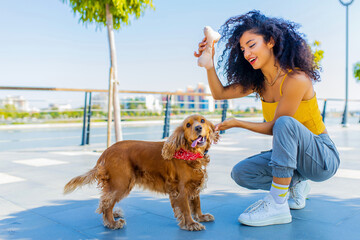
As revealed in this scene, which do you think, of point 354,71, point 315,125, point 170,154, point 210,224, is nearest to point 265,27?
point 315,125

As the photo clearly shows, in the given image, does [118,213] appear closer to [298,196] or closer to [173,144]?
[173,144]

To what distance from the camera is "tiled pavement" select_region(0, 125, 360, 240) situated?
1733 mm

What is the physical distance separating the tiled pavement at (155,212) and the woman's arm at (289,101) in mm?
583

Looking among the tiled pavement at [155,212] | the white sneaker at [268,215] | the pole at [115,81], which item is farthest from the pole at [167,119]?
the white sneaker at [268,215]

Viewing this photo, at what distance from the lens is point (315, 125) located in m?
2.00

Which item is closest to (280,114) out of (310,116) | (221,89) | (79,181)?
(310,116)

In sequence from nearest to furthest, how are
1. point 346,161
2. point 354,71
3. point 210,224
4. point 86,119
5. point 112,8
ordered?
1. point 210,224
2. point 346,161
3. point 112,8
4. point 86,119
5. point 354,71

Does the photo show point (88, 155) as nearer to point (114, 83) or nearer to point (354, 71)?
point (114, 83)

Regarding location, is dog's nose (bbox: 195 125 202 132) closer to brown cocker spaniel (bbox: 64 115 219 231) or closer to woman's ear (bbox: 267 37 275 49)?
brown cocker spaniel (bbox: 64 115 219 231)

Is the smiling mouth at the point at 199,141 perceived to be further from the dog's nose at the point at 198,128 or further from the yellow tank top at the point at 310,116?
the yellow tank top at the point at 310,116

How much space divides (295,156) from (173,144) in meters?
0.70

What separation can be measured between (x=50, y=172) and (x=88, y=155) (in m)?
1.25

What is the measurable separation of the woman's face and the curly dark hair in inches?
1.1

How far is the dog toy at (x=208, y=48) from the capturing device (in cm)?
208
